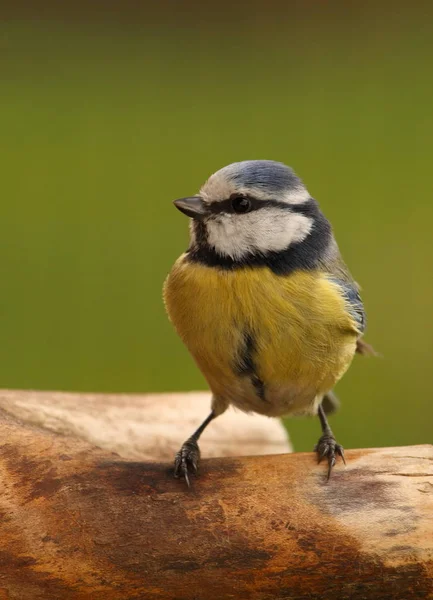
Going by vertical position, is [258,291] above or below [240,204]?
below

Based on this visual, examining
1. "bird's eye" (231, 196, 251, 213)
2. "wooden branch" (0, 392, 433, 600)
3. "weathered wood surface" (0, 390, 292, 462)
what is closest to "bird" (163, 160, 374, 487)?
"bird's eye" (231, 196, 251, 213)

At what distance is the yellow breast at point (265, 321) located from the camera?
6.24ft

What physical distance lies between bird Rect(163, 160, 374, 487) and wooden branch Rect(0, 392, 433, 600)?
14cm

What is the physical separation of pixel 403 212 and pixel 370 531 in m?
3.25

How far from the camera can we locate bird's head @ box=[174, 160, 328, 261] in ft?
6.26

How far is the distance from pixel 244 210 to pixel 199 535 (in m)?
0.71

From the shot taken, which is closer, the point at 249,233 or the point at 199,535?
the point at 199,535

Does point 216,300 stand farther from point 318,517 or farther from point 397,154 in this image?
point 397,154

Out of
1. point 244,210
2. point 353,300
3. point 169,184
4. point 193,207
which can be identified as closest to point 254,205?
point 244,210

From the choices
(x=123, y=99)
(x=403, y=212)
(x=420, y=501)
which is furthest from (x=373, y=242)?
(x=420, y=501)

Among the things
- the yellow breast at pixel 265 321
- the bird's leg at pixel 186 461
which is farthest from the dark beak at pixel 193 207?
the bird's leg at pixel 186 461

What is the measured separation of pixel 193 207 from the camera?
1.92 metres

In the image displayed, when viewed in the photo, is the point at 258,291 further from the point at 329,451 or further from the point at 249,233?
the point at 329,451

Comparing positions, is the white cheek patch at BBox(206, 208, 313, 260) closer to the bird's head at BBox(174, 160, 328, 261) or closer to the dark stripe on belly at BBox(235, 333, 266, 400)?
the bird's head at BBox(174, 160, 328, 261)
